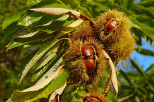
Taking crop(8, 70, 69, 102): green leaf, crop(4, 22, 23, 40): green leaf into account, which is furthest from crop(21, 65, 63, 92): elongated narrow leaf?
crop(4, 22, 23, 40): green leaf

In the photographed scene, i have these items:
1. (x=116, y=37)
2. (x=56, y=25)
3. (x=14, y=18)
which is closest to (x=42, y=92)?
(x=56, y=25)

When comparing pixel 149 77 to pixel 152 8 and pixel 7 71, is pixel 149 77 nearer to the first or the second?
pixel 152 8

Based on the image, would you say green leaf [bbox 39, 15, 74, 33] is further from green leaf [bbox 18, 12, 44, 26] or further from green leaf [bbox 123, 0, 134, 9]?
green leaf [bbox 123, 0, 134, 9]

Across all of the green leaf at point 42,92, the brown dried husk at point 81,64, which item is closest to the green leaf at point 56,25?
the brown dried husk at point 81,64

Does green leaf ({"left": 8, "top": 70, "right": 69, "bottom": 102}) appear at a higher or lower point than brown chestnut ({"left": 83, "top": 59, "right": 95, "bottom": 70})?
lower

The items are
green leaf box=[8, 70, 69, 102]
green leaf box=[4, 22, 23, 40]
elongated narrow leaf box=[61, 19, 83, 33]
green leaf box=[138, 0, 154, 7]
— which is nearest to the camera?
green leaf box=[8, 70, 69, 102]

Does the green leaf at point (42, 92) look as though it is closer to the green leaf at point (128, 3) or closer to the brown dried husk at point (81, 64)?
the brown dried husk at point (81, 64)
